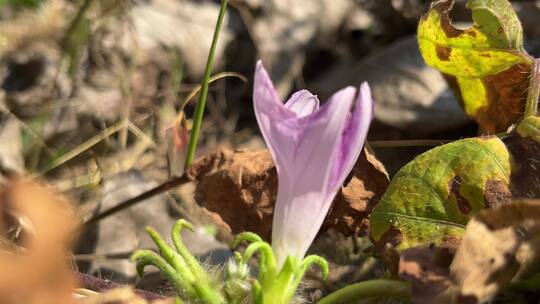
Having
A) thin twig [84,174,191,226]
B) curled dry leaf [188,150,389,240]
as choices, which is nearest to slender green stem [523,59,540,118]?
curled dry leaf [188,150,389,240]

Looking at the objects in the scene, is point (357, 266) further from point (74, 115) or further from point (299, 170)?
point (74, 115)

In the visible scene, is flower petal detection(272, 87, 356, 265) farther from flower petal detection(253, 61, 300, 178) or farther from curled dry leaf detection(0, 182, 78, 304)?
curled dry leaf detection(0, 182, 78, 304)

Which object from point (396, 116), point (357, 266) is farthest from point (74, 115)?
point (357, 266)

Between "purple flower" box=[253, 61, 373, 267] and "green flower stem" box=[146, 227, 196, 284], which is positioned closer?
"purple flower" box=[253, 61, 373, 267]

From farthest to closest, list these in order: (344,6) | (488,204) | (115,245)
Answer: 1. (344,6)
2. (115,245)
3. (488,204)

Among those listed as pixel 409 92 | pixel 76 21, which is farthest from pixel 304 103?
pixel 76 21

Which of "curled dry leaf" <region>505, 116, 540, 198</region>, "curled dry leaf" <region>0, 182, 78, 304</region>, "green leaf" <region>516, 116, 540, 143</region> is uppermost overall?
"curled dry leaf" <region>0, 182, 78, 304</region>
